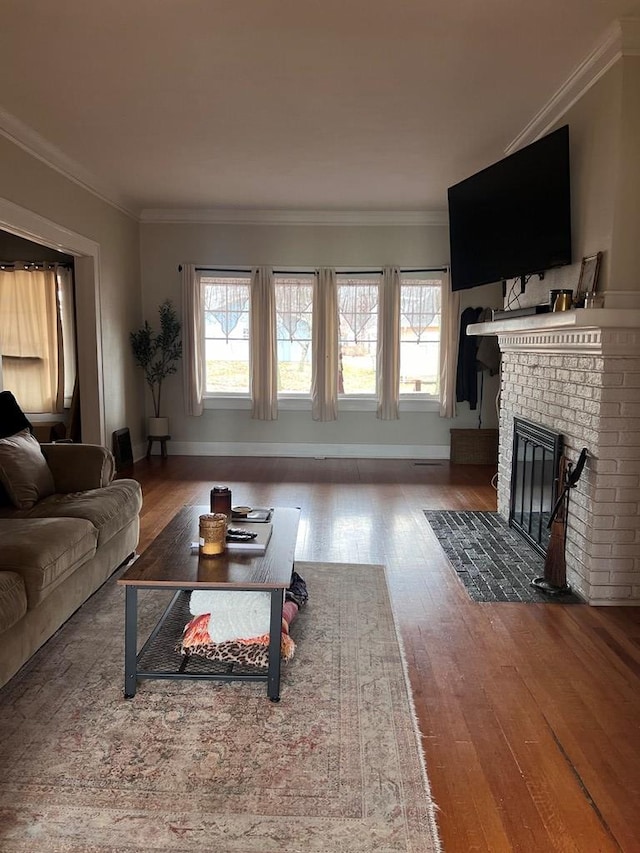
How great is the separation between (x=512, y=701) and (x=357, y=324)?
17.0 ft

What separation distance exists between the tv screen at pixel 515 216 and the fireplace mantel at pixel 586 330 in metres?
0.34

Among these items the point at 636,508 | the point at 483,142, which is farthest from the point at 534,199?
the point at 636,508

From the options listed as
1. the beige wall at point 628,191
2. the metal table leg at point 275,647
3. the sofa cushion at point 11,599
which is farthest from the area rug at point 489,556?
the sofa cushion at point 11,599

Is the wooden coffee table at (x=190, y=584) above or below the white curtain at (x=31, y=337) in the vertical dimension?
below

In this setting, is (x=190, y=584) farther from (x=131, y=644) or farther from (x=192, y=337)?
(x=192, y=337)

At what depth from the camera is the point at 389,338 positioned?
6.85 meters

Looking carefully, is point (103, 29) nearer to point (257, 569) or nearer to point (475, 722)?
point (257, 569)

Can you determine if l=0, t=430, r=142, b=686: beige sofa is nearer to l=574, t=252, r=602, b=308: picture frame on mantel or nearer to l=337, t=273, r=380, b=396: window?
l=574, t=252, r=602, b=308: picture frame on mantel

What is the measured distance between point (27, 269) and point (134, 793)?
5.65 metres

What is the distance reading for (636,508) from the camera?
3088 mm

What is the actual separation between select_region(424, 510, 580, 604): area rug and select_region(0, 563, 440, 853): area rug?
35.1 inches

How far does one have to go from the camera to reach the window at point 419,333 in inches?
271

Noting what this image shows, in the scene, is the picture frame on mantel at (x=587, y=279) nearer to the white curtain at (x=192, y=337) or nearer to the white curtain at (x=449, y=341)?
the white curtain at (x=449, y=341)

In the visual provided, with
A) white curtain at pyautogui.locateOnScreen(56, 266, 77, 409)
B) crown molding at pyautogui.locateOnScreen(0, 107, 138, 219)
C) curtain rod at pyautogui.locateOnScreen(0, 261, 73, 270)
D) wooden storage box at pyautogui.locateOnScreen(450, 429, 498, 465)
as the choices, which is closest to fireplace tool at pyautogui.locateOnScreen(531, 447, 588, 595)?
wooden storage box at pyautogui.locateOnScreen(450, 429, 498, 465)
